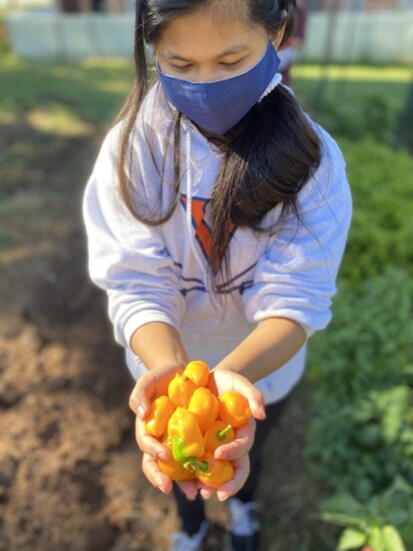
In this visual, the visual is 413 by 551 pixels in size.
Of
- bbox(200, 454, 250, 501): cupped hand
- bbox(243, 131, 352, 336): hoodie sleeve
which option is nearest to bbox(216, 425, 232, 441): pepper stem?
bbox(200, 454, 250, 501): cupped hand

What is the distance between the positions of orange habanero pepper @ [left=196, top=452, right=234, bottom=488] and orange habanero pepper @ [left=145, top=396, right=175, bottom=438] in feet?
0.38

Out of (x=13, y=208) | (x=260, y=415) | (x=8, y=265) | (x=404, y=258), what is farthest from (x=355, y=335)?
(x=13, y=208)

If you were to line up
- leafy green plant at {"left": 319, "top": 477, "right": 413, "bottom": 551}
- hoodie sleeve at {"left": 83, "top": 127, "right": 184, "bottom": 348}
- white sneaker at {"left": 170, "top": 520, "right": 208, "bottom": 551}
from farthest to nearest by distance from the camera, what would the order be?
white sneaker at {"left": 170, "top": 520, "right": 208, "bottom": 551} < leafy green plant at {"left": 319, "top": 477, "right": 413, "bottom": 551} < hoodie sleeve at {"left": 83, "top": 127, "right": 184, "bottom": 348}

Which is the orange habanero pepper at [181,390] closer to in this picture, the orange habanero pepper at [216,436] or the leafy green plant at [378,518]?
the orange habanero pepper at [216,436]

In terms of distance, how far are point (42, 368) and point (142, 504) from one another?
964mm

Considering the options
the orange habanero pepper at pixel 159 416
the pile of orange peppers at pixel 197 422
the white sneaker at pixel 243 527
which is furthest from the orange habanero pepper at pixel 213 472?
the white sneaker at pixel 243 527

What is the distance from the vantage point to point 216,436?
137cm

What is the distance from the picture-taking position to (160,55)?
136 cm

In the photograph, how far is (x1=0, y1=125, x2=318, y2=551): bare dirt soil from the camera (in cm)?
254

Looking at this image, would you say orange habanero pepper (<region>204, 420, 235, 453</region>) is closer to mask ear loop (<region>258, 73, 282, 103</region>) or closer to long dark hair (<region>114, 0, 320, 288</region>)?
long dark hair (<region>114, 0, 320, 288</region>)

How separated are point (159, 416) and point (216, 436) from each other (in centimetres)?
14

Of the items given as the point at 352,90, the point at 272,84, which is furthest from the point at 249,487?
the point at 352,90

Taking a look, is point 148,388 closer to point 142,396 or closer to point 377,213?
point 142,396

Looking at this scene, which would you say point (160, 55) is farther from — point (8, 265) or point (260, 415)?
point (8, 265)
